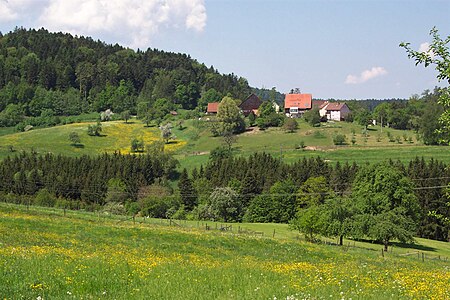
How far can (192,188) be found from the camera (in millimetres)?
108500

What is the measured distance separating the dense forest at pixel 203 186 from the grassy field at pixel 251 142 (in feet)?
55.5

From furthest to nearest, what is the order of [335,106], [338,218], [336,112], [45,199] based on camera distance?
[335,106] → [336,112] → [45,199] → [338,218]

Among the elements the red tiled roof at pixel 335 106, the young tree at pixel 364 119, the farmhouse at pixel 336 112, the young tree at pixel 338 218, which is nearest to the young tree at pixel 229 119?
the farmhouse at pixel 336 112

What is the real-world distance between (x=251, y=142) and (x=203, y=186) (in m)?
48.8

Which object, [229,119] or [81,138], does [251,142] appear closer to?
[229,119]

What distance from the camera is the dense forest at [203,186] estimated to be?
97.4 meters

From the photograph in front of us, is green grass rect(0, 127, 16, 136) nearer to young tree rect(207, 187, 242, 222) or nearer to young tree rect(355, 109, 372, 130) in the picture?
young tree rect(207, 187, 242, 222)

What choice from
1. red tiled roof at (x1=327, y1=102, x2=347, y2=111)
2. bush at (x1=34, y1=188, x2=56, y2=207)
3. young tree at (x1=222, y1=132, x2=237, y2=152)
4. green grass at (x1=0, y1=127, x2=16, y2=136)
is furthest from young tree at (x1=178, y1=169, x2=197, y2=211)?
red tiled roof at (x1=327, y1=102, x2=347, y2=111)

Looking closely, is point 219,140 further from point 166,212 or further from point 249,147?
point 166,212

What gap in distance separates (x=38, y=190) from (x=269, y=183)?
168 feet

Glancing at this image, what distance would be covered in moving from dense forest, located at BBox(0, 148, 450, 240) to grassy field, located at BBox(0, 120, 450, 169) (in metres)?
16.9

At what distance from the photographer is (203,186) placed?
109812mm

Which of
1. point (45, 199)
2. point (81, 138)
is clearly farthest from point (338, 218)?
point (81, 138)

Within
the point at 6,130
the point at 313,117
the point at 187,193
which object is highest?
→ the point at 313,117
